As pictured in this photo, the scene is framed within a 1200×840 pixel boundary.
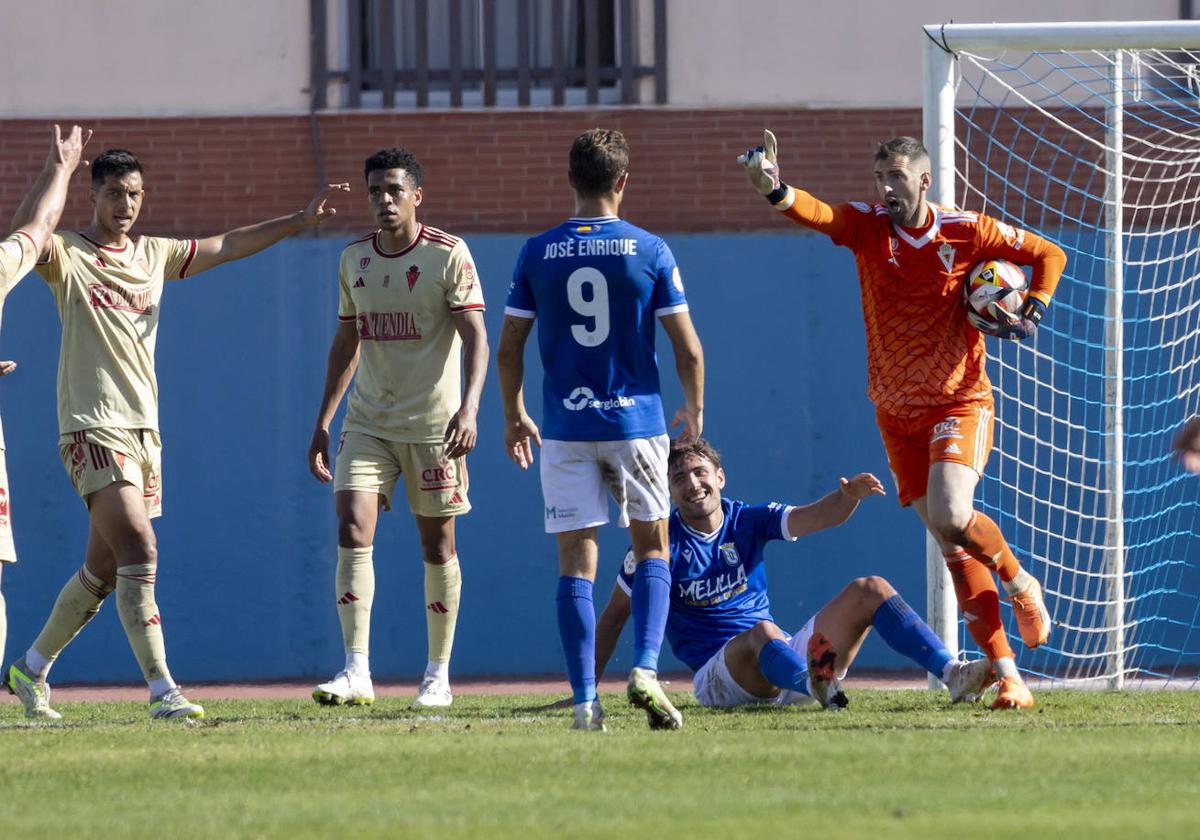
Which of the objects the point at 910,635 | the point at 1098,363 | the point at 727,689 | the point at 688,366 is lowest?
the point at 727,689

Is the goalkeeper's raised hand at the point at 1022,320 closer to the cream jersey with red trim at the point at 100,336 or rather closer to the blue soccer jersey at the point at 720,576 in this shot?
the blue soccer jersey at the point at 720,576

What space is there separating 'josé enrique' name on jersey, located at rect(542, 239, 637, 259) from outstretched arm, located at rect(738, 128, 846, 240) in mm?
718

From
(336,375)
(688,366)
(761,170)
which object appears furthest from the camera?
(336,375)

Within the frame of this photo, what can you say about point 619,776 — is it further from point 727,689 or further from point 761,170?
point 761,170

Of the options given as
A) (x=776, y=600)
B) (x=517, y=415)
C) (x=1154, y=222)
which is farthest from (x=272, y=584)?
(x=1154, y=222)

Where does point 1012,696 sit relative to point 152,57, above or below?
below

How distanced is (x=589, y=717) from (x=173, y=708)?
1808 millimetres

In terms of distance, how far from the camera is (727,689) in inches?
285

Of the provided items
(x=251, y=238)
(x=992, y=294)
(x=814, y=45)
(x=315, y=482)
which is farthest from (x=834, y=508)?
(x=814, y=45)

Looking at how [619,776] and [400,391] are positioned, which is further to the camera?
[400,391]

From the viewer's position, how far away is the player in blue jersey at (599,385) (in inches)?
249

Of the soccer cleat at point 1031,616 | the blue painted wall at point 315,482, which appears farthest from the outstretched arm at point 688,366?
the blue painted wall at point 315,482

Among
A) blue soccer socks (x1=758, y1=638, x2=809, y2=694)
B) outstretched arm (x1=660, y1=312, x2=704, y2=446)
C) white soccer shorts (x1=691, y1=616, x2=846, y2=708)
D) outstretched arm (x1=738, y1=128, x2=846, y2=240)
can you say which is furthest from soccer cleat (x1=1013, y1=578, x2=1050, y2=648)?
outstretched arm (x1=660, y1=312, x2=704, y2=446)

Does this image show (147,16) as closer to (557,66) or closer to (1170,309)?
(557,66)
